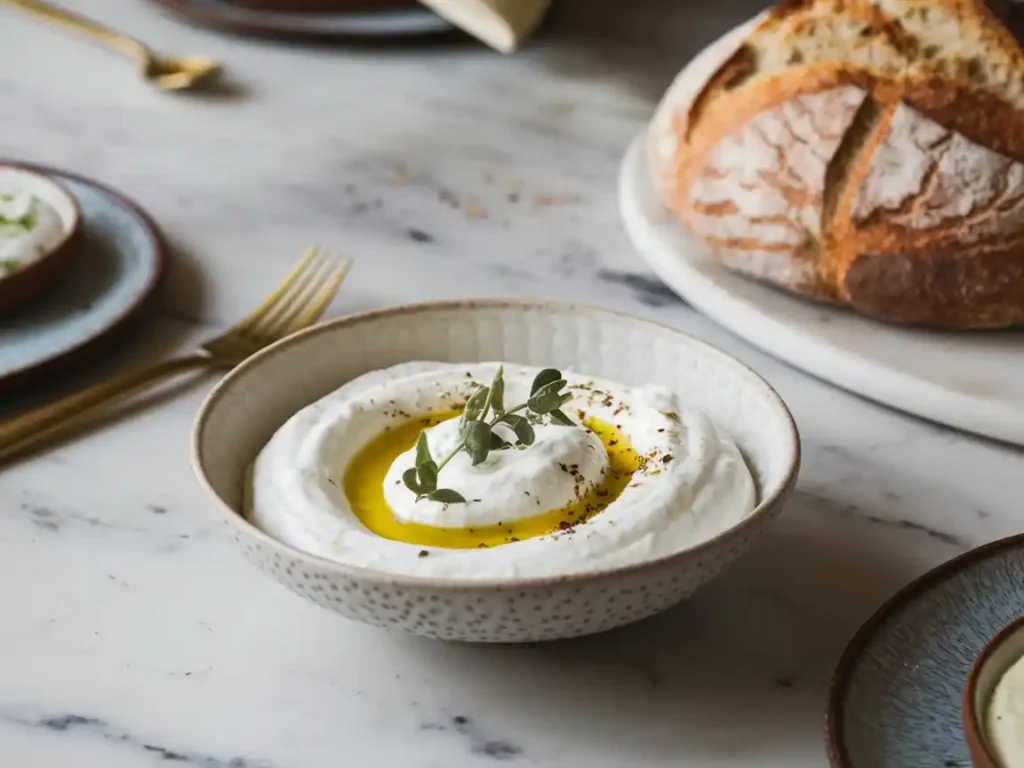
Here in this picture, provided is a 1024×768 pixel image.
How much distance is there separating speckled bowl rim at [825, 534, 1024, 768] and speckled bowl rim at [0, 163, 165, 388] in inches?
29.7

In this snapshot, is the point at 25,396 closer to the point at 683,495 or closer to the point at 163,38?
the point at 683,495

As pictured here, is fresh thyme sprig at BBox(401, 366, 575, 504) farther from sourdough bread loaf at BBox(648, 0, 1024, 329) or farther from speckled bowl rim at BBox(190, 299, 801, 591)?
sourdough bread loaf at BBox(648, 0, 1024, 329)

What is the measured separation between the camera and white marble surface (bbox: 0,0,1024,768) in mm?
784

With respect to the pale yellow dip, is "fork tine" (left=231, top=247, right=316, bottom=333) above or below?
below

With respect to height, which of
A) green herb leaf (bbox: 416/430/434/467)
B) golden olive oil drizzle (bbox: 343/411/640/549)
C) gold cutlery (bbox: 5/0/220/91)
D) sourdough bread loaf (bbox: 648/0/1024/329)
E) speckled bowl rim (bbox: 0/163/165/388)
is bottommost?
speckled bowl rim (bbox: 0/163/165/388)

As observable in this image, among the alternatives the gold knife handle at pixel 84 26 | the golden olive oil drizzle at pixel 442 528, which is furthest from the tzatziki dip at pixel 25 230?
the gold knife handle at pixel 84 26

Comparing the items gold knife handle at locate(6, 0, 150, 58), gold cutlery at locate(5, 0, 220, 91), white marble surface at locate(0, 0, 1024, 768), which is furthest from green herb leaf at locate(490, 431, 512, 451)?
gold knife handle at locate(6, 0, 150, 58)

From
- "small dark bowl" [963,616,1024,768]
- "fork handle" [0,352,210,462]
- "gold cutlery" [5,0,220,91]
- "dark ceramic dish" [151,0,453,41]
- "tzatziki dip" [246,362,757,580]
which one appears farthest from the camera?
"dark ceramic dish" [151,0,453,41]

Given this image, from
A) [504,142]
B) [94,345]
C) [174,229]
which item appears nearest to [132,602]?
[94,345]

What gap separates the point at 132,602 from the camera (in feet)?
2.94

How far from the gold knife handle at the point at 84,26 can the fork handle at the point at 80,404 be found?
2.97ft

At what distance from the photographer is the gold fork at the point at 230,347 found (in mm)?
1071

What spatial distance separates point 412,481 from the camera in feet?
2.65

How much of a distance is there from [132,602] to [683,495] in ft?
1.35
